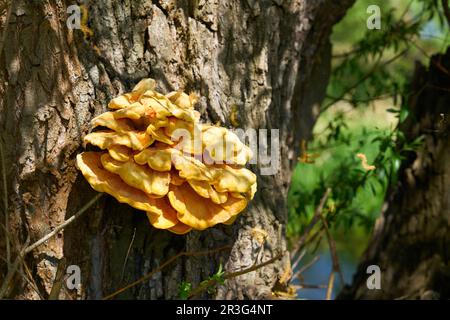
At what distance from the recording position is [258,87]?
96.0 inches

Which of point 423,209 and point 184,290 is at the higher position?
point 423,209

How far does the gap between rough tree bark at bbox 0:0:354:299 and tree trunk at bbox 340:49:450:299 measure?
3.28 ft

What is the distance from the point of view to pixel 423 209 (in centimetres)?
320

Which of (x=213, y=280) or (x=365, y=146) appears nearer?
(x=213, y=280)

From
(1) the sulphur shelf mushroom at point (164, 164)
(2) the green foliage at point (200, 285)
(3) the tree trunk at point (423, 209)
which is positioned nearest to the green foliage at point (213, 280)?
(2) the green foliage at point (200, 285)

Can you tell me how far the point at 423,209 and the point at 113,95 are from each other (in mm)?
1854

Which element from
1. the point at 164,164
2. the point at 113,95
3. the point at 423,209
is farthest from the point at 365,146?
the point at 164,164

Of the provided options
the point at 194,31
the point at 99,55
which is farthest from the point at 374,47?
the point at 99,55

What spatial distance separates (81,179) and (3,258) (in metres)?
0.40

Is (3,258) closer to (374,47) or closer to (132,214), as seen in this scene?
(132,214)

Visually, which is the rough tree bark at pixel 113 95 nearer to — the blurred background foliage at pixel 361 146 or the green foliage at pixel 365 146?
the blurred background foliage at pixel 361 146

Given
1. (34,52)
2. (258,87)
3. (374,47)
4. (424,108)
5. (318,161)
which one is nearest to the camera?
(34,52)

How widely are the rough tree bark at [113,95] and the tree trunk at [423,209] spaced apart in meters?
1.00

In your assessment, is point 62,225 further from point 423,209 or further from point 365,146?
point 365,146
